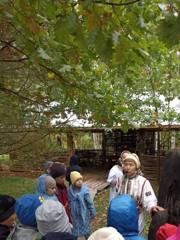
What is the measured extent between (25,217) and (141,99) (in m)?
11.5

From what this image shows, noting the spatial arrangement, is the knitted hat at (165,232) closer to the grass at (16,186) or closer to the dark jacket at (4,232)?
the dark jacket at (4,232)

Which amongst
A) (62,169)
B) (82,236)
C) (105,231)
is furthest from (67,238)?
(82,236)

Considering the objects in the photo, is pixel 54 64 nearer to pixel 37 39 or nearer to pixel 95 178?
pixel 37 39

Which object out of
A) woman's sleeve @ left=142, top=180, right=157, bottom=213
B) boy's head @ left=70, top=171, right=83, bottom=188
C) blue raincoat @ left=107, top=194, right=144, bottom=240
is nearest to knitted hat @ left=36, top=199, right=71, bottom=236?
blue raincoat @ left=107, top=194, right=144, bottom=240

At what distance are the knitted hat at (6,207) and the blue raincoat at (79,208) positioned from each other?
2.44 meters

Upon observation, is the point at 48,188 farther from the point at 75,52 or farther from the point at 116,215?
the point at 75,52

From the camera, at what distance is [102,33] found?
266 cm

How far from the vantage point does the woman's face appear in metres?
5.01

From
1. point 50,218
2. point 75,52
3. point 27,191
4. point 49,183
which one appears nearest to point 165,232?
point 50,218

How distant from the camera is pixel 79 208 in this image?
6.22 metres

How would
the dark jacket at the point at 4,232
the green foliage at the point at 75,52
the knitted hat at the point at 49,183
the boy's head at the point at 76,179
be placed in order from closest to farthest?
1. the green foliage at the point at 75,52
2. the dark jacket at the point at 4,232
3. the knitted hat at the point at 49,183
4. the boy's head at the point at 76,179

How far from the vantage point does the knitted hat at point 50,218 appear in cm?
364

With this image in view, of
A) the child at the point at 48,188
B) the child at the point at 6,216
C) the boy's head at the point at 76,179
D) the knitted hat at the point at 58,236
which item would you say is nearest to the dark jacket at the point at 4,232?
the child at the point at 6,216

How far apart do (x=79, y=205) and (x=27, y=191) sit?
352 inches
